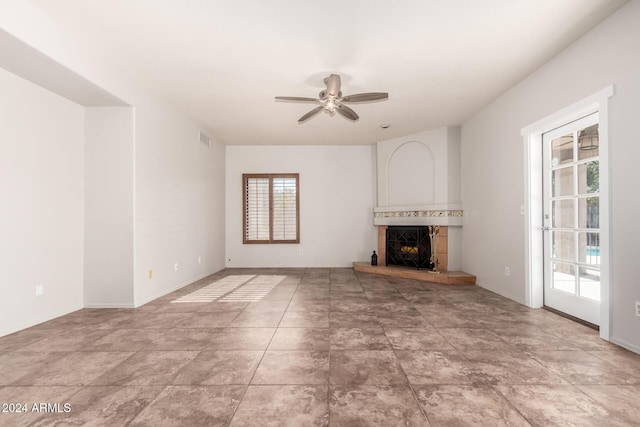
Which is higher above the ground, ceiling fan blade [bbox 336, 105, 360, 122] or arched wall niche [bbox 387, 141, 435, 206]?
ceiling fan blade [bbox 336, 105, 360, 122]

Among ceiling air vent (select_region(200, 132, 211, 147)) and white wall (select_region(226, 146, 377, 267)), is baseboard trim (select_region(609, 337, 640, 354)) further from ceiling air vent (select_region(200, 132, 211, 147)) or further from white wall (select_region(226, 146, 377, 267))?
ceiling air vent (select_region(200, 132, 211, 147))

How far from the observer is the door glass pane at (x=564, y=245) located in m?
3.17

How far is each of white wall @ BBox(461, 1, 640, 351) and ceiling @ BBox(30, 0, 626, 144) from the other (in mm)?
172

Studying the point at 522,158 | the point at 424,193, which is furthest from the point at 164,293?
the point at 522,158

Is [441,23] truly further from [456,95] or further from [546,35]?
[456,95]

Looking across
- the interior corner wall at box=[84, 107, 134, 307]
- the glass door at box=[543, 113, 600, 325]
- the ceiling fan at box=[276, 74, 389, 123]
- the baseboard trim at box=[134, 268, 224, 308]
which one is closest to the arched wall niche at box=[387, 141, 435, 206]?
the glass door at box=[543, 113, 600, 325]

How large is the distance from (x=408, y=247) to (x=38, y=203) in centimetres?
549

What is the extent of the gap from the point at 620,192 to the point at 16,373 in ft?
15.3

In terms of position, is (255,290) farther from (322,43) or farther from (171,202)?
(322,43)

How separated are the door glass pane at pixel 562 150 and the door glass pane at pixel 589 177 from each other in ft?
0.68

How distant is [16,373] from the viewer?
202 centimetres

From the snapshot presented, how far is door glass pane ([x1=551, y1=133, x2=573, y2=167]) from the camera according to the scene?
318 cm

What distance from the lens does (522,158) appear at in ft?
12.1

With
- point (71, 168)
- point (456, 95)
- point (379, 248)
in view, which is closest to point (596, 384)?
point (456, 95)
